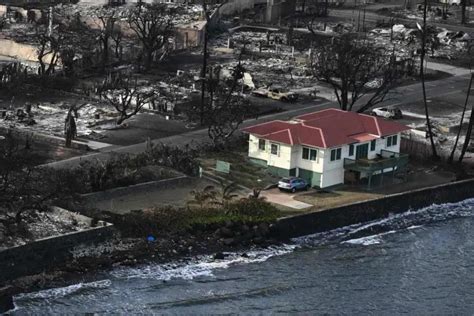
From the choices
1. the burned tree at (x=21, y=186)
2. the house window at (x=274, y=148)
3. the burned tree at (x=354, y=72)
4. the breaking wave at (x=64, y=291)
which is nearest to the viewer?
the breaking wave at (x=64, y=291)

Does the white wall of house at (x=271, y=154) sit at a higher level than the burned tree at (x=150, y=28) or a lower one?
lower

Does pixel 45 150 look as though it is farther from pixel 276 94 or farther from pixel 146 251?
pixel 276 94

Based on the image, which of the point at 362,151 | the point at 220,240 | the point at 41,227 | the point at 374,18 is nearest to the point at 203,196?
the point at 220,240

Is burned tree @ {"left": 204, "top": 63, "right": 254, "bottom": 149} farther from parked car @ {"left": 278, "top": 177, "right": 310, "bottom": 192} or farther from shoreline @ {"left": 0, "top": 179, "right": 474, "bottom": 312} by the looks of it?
shoreline @ {"left": 0, "top": 179, "right": 474, "bottom": 312}

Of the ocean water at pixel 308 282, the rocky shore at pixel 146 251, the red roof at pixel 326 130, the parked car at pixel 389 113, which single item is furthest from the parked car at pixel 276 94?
the rocky shore at pixel 146 251

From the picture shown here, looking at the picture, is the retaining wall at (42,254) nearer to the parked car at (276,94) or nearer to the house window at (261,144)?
the house window at (261,144)
